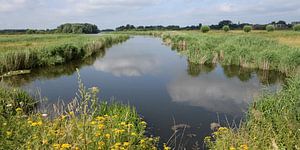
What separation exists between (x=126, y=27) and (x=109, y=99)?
12995 centimetres

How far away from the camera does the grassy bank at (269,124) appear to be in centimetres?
570

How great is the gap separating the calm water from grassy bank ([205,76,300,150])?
1560mm

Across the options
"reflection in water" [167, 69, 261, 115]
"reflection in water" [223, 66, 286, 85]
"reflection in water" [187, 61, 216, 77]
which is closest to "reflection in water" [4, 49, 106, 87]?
"reflection in water" [167, 69, 261, 115]

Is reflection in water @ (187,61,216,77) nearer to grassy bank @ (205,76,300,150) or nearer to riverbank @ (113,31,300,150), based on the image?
riverbank @ (113,31,300,150)

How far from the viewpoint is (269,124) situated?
21.2ft

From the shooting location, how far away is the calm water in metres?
10.2

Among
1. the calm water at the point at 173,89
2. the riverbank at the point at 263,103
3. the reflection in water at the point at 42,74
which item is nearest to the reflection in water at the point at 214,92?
the calm water at the point at 173,89

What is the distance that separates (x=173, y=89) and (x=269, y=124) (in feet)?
29.0

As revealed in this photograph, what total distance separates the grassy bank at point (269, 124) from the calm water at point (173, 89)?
1.56 metres

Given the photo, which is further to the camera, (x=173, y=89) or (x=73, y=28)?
(x=73, y=28)

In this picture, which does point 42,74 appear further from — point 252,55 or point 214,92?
point 252,55

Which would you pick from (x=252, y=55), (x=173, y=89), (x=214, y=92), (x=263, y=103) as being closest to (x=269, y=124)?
(x=263, y=103)

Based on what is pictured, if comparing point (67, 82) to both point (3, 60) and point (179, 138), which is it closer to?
point (3, 60)

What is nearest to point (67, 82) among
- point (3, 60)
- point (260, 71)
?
point (3, 60)
